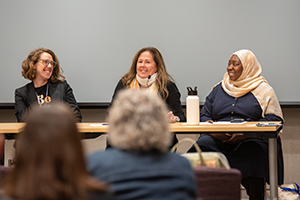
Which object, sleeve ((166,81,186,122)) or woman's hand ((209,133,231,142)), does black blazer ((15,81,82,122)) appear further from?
woman's hand ((209,133,231,142))

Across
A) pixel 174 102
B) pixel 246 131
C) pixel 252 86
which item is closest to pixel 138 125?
pixel 246 131

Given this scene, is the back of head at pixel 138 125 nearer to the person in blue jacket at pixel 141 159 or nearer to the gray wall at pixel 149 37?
the person in blue jacket at pixel 141 159

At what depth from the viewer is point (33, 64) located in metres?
3.61

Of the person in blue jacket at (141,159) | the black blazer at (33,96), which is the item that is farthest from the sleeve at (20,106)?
the person in blue jacket at (141,159)

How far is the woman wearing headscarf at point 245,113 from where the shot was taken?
9.81ft

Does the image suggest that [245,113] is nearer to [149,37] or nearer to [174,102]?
[174,102]

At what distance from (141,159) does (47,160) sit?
28 centimetres

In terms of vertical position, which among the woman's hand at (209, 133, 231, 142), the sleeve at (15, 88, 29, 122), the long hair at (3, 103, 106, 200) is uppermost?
the long hair at (3, 103, 106, 200)

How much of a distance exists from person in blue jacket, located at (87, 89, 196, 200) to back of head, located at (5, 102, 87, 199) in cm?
17

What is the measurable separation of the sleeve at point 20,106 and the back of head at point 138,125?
2453mm

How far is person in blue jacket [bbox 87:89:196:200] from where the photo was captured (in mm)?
1063

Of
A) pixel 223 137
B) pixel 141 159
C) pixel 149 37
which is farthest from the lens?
pixel 149 37

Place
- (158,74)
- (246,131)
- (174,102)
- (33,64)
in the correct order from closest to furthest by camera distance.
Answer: (246,131), (174,102), (158,74), (33,64)

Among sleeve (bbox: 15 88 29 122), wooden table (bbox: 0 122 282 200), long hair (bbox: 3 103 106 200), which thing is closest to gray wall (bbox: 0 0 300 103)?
sleeve (bbox: 15 88 29 122)
